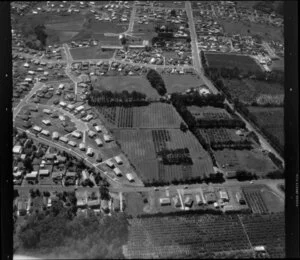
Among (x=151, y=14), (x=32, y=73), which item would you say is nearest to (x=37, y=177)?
(x=32, y=73)

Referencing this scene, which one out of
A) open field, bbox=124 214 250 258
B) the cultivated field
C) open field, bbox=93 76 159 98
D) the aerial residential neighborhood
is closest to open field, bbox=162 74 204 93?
the aerial residential neighborhood

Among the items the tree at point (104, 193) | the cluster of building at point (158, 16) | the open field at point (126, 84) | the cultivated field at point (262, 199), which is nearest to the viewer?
the cultivated field at point (262, 199)

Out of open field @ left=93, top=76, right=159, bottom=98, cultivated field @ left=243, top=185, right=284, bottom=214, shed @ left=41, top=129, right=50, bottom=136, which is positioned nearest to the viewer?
cultivated field @ left=243, top=185, right=284, bottom=214

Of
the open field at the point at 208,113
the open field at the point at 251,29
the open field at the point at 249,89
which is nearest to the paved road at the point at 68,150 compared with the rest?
the open field at the point at 208,113

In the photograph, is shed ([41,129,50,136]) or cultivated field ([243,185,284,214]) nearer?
cultivated field ([243,185,284,214])

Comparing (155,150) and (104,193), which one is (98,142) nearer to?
(155,150)

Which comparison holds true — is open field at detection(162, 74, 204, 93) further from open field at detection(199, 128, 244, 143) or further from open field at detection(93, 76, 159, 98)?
open field at detection(199, 128, 244, 143)

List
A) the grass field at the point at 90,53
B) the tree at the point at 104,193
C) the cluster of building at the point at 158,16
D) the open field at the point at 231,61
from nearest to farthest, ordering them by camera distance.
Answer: the tree at the point at 104,193, the open field at the point at 231,61, the grass field at the point at 90,53, the cluster of building at the point at 158,16

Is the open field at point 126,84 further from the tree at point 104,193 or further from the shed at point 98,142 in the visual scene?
the tree at point 104,193
